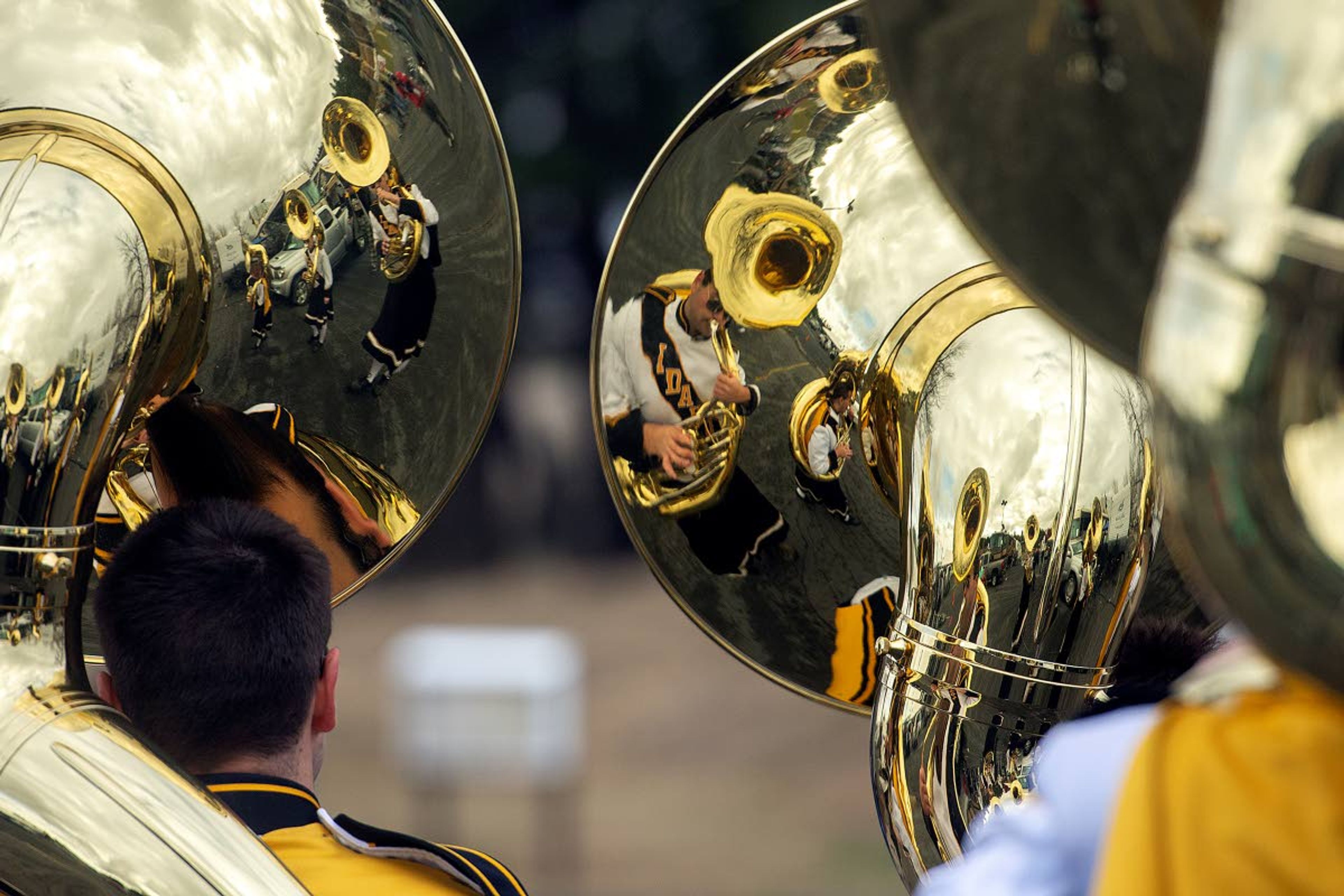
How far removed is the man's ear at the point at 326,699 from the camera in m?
1.22

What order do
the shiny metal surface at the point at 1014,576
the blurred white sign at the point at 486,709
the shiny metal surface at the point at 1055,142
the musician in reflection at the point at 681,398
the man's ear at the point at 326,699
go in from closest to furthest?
the shiny metal surface at the point at 1055,142 → the shiny metal surface at the point at 1014,576 → the man's ear at the point at 326,699 → the musician in reflection at the point at 681,398 → the blurred white sign at the point at 486,709

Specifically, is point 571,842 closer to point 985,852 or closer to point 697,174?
point 697,174

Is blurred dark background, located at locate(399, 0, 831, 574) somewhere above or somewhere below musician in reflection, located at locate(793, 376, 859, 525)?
above

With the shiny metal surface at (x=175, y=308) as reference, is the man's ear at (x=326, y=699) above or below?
below

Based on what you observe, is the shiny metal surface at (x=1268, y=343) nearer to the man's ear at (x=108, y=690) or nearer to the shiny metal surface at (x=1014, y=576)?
the shiny metal surface at (x=1014, y=576)

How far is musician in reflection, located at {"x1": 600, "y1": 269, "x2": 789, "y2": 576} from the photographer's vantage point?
1.44m

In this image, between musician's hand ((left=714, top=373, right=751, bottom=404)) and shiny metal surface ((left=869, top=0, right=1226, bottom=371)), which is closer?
shiny metal surface ((left=869, top=0, right=1226, bottom=371))

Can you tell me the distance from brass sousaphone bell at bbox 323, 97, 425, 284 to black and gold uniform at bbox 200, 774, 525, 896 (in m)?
0.47

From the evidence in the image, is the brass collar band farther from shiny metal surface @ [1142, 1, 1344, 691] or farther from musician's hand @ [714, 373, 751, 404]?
shiny metal surface @ [1142, 1, 1344, 691]

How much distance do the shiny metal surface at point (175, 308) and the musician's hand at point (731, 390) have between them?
187mm

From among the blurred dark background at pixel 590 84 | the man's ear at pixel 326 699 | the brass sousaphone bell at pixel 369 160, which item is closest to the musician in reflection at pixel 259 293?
the brass sousaphone bell at pixel 369 160

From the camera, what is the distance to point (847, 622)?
1.43 metres

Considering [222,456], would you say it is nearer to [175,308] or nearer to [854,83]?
[175,308]

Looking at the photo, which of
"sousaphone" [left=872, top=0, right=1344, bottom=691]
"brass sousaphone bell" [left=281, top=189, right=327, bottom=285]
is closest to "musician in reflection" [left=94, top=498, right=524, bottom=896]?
"brass sousaphone bell" [left=281, top=189, right=327, bottom=285]
